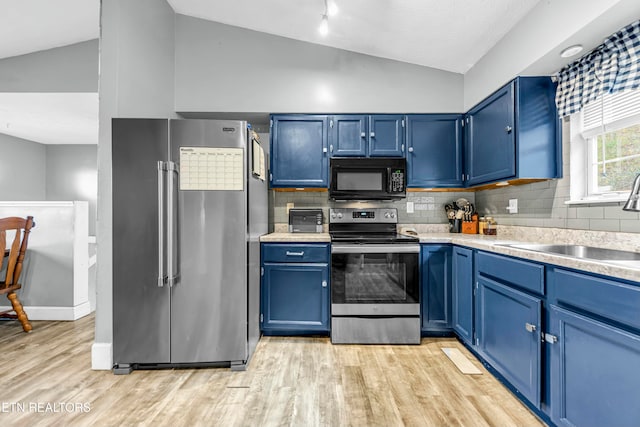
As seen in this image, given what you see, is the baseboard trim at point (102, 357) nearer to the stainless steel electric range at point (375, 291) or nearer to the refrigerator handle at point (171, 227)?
the refrigerator handle at point (171, 227)

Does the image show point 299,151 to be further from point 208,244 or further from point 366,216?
point 208,244

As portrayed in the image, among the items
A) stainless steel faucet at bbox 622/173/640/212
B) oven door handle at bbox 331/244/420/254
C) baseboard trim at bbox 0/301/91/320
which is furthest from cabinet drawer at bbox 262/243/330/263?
baseboard trim at bbox 0/301/91/320

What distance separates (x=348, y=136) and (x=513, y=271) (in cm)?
187

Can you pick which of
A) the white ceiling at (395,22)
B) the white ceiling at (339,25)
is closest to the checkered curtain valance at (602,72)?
the white ceiling at (339,25)

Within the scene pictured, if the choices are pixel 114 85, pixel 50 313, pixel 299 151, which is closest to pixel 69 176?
pixel 50 313

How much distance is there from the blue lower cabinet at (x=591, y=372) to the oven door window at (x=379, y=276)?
1.11 metres

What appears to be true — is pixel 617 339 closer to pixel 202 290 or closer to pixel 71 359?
pixel 202 290

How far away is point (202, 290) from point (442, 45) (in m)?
2.83

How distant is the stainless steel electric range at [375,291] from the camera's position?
8.14 ft

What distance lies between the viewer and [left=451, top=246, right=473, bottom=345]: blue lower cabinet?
88.3 inches

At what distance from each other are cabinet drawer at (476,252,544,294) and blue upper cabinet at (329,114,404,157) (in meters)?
1.36

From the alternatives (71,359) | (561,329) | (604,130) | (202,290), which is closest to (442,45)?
(604,130)

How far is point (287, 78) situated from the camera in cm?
294

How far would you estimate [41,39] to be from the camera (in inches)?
102
